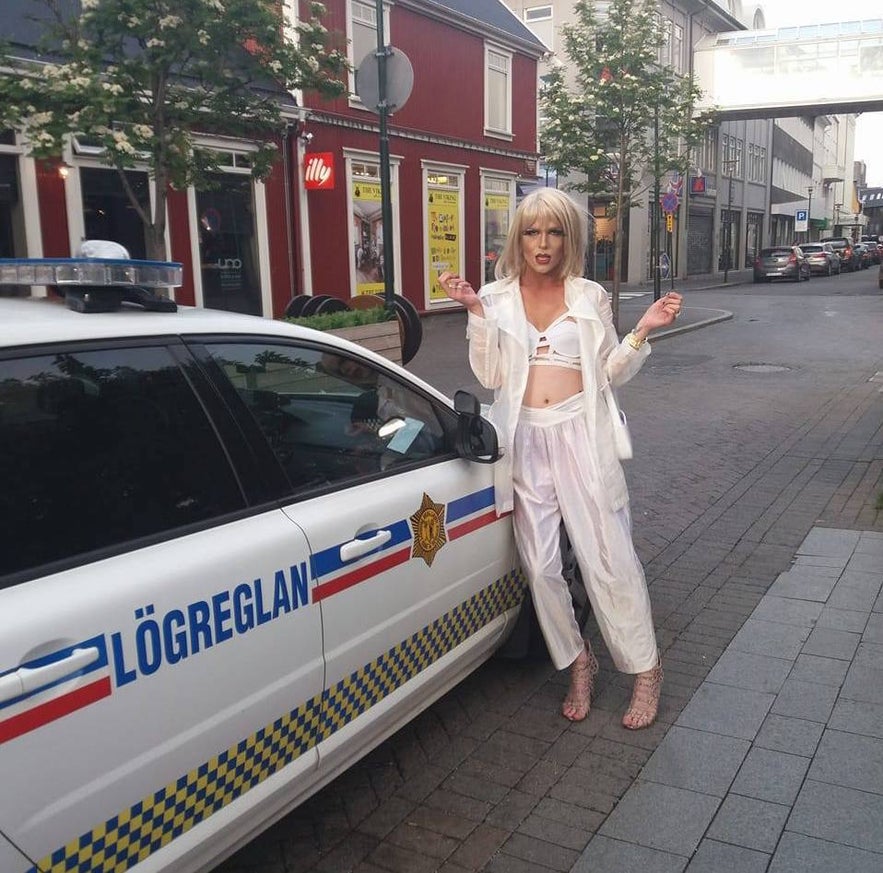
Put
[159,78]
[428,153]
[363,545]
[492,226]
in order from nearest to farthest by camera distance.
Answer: [363,545] < [159,78] < [428,153] < [492,226]

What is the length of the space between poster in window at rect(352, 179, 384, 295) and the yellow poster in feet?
6.25

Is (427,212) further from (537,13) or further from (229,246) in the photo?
(537,13)

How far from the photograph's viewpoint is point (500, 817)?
9.75 feet

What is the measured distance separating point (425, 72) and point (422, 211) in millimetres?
2969

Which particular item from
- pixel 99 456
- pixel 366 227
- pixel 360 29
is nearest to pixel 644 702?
pixel 99 456

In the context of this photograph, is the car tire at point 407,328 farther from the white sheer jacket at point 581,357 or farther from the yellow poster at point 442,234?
the yellow poster at point 442,234

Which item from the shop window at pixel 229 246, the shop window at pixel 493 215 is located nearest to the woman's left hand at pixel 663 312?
the shop window at pixel 229 246

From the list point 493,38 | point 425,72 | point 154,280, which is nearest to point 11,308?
point 154,280

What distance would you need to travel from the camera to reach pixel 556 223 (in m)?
3.34

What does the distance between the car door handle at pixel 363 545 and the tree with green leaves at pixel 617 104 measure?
1613 cm

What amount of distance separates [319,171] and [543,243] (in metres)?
14.4

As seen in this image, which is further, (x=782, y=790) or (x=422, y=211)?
(x=422, y=211)

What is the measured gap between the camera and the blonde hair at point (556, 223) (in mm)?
3359

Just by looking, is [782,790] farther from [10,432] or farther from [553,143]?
[553,143]
